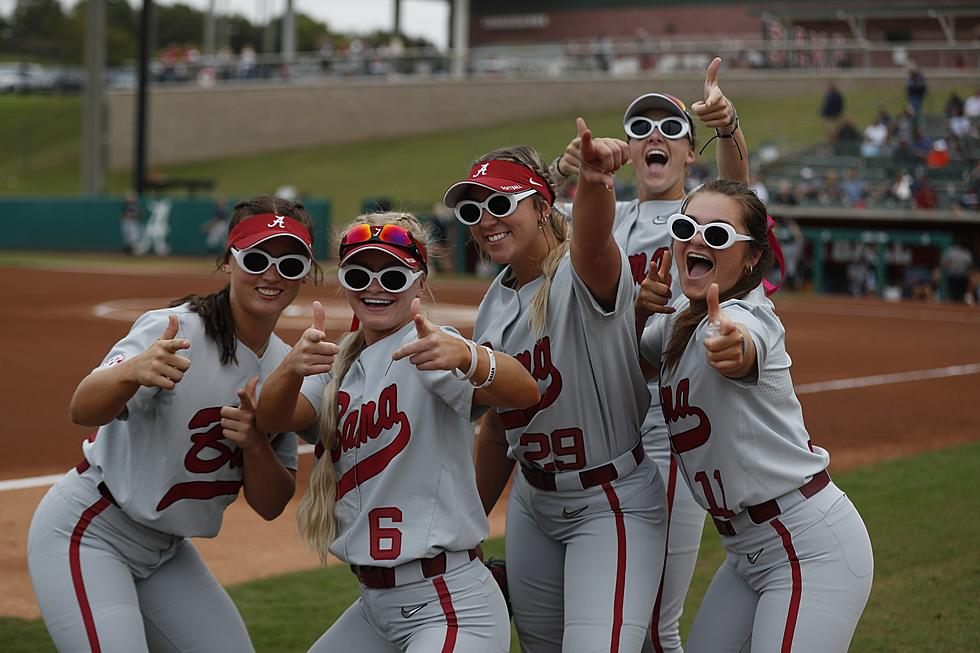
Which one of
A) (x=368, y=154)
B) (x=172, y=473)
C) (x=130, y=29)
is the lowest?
(x=172, y=473)

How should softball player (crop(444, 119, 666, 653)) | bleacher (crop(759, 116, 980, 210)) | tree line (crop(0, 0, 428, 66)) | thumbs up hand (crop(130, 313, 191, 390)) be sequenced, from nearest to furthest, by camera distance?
thumbs up hand (crop(130, 313, 191, 390))
softball player (crop(444, 119, 666, 653))
bleacher (crop(759, 116, 980, 210))
tree line (crop(0, 0, 428, 66))

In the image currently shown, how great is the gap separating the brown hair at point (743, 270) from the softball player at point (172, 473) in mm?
1184

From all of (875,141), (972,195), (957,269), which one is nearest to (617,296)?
(957,269)

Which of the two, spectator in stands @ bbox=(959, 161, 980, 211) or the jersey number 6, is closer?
the jersey number 6

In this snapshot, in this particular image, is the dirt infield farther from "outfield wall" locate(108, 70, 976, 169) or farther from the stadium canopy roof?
"outfield wall" locate(108, 70, 976, 169)

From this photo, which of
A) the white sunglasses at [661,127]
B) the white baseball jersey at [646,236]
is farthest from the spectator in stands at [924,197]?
the white sunglasses at [661,127]

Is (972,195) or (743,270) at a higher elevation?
(743,270)

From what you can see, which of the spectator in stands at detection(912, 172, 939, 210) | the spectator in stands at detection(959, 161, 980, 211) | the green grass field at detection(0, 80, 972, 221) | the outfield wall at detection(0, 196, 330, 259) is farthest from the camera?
the green grass field at detection(0, 80, 972, 221)

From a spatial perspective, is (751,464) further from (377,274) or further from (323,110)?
(323,110)

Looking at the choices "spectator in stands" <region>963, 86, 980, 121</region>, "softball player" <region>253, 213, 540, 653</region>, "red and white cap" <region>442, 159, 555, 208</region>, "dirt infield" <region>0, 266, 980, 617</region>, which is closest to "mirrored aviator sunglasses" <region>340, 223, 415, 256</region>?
"softball player" <region>253, 213, 540, 653</region>

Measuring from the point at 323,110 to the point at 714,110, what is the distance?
154 ft

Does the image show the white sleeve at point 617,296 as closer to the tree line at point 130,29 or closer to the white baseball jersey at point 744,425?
the white baseball jersey at point 744,425

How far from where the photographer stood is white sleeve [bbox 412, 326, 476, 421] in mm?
3457

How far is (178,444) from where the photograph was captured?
3.73 metres
